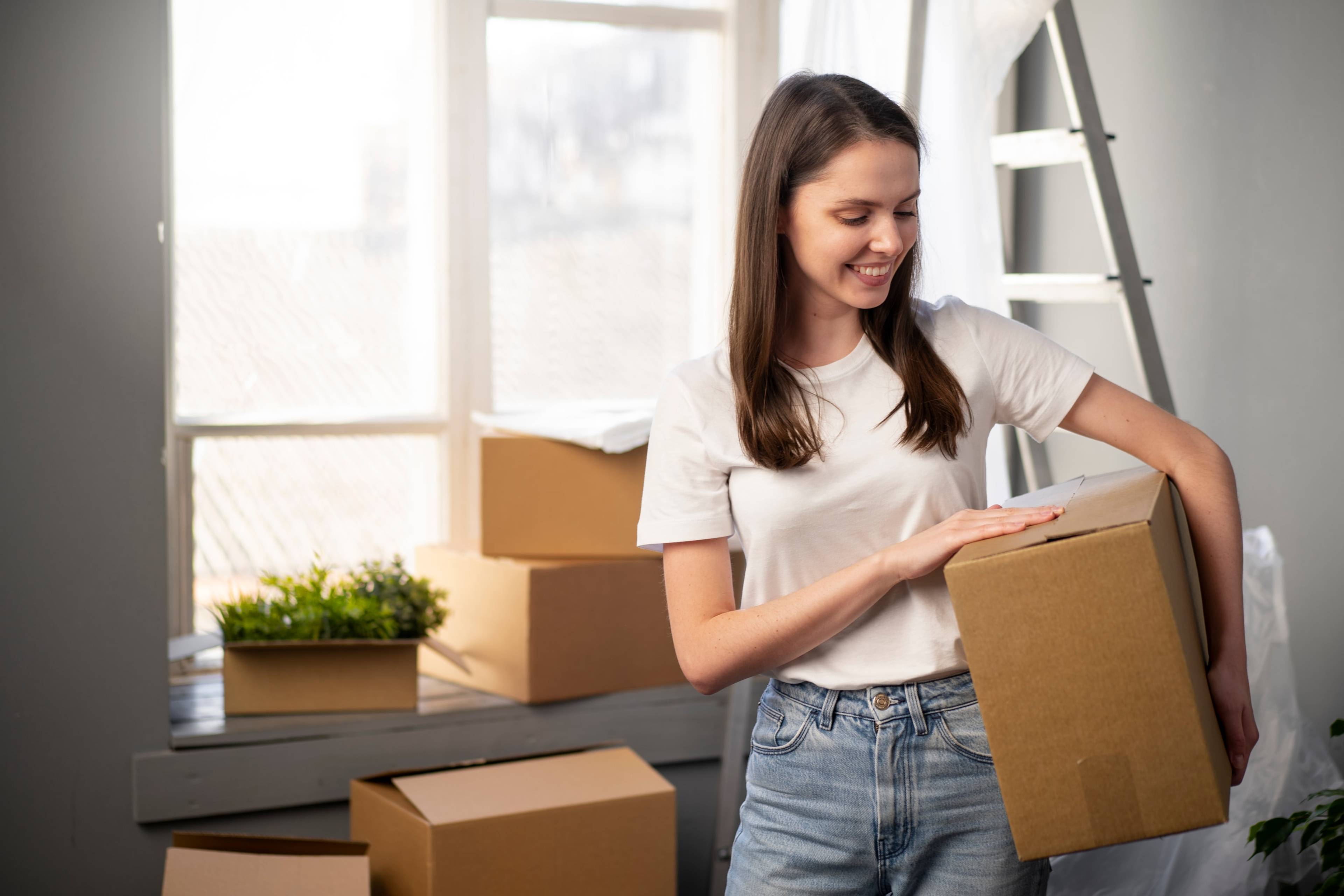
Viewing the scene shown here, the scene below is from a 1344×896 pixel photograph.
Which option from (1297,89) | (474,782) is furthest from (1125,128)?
(474,782)

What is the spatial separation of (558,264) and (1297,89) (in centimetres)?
146

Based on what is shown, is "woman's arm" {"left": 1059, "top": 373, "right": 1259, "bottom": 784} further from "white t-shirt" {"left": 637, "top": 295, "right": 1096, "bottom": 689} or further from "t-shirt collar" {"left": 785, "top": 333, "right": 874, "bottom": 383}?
"t-shirt collar" {"left": 785, "top": 333, "right": 874, "bottom": 383}

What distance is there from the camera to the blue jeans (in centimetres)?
100

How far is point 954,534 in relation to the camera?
92 cm

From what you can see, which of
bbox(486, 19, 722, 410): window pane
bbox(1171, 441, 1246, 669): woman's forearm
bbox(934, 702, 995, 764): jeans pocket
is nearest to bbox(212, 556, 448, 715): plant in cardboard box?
bbox(486, 19, 722, 410): window pane

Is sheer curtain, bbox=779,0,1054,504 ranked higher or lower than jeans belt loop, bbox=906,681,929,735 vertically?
higher

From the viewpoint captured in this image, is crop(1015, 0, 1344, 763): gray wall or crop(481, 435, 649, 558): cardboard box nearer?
crop(1015, 0, 1344, 763): gray wall

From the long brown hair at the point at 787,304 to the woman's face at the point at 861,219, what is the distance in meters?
0.01

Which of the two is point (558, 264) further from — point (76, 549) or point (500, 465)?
point (76, 549)

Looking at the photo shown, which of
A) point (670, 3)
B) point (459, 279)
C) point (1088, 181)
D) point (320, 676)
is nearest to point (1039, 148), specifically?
point (1088, 181)

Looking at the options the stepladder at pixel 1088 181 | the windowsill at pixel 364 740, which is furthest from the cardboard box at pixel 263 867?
the stepladder at pixel 1088 181

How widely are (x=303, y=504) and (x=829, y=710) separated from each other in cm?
168

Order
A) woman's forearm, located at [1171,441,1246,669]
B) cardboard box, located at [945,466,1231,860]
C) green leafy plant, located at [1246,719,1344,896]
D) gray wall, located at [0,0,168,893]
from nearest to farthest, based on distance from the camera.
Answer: cardboard box, located at [945,466,1231,860]
woman's forearm, located at [1171,441,1246,669]
green leafy plant, located at [1246,719,1344,896]
gray wall, located at [0,0,168,893]

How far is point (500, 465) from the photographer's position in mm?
2094
